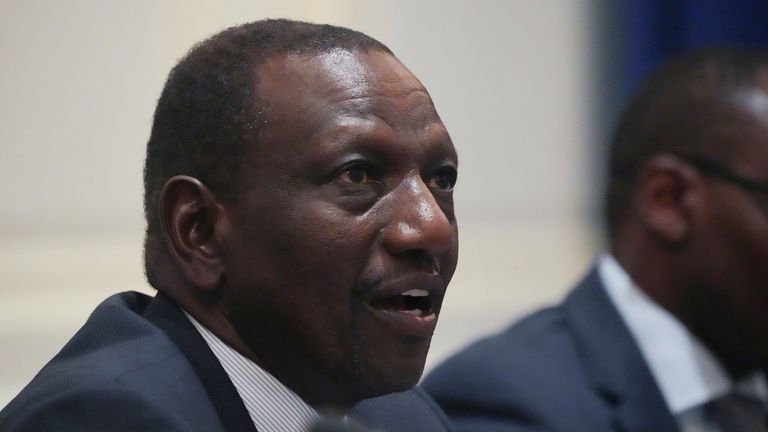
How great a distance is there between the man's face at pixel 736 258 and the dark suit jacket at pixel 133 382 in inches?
55.2

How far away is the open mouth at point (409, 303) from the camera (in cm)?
180

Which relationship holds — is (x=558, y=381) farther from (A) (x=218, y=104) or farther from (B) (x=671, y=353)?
(A) (x=218, y=104)

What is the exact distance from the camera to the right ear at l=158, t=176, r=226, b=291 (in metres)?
1.87

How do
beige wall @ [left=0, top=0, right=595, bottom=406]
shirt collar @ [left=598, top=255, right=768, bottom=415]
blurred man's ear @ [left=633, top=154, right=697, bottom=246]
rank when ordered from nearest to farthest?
shirt collar @ [left=598, top=255, right=768, bottom=415] < blurred man's ear @ [left=633, top=154, right=697, bottom=246] < beige wall @ [left=0, top=0, right=595, bottom=406]

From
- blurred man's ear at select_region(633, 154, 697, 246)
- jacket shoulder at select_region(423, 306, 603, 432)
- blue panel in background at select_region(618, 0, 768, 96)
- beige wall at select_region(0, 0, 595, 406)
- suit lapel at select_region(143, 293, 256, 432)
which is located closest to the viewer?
suit lapel at select_region(143, 293, 256, 432)

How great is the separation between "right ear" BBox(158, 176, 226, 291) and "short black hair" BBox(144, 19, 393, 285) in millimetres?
22

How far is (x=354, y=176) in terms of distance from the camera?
1.83 meters

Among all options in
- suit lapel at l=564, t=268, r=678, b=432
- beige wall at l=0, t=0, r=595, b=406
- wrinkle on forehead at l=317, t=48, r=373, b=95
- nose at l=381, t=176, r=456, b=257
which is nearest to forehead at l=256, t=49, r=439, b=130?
wrinkle on forehead at l=317, t=48, r=373, b=95

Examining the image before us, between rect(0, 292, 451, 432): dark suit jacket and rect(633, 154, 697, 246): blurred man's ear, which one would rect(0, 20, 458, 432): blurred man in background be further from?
rect(633, 154, 697, 246): blurred man's ear

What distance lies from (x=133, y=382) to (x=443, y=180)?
0.58 m

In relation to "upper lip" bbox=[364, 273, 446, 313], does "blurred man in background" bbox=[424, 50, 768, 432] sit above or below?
below

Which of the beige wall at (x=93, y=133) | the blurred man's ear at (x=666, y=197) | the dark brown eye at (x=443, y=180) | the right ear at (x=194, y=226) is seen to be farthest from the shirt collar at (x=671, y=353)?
the beige wall at (x=93, y=133)

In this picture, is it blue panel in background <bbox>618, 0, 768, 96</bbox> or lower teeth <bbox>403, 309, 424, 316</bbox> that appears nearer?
lower teeth <bbox>403, 309, 424, 316</bbox>

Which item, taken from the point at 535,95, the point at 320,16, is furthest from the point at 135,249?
the point at 535,95
